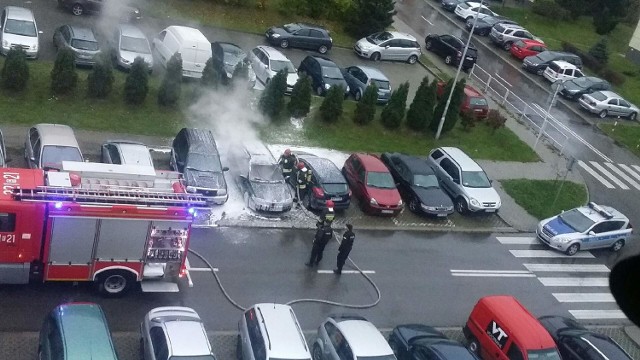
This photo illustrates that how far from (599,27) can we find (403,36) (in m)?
20.0

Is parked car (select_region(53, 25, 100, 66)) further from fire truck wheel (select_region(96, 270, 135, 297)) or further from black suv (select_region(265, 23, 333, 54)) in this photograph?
fire truck wheel (select_region(96, 270, 135, 297))

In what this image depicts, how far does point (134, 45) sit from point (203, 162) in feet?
29.5

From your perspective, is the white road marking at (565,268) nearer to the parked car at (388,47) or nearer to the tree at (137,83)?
the tree at (137,83)

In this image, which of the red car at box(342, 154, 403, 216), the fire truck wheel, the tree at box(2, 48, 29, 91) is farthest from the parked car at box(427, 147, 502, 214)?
the tree at box(2, 48, 29, 91)

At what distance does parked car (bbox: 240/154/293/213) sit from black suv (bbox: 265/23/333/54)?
1310cm

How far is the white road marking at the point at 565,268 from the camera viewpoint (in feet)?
76.3

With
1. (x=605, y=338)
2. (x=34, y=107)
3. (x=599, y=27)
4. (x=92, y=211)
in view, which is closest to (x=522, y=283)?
(x=605, y=338)

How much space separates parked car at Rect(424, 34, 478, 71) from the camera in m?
38.7

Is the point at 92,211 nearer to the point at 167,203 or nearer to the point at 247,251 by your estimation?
the point at 167,203

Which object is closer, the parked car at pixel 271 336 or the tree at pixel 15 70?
the parked car at pixel 271 336

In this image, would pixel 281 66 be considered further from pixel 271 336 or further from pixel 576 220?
pixel 271 336

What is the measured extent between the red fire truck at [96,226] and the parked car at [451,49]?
24896 mm

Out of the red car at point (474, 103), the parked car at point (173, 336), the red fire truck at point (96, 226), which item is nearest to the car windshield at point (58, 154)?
the red fire truck at point (96, 226)

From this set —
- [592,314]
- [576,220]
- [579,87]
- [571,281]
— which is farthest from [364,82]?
[592,314]
